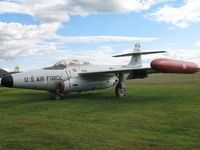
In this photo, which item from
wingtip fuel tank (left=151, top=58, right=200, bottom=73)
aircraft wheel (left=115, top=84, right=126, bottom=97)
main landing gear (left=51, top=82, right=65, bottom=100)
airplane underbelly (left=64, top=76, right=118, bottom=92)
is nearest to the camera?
wingtip fuel tank (left=151, top=58, right=200, bottom=73)

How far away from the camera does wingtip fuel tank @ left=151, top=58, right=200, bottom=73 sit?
10.8m

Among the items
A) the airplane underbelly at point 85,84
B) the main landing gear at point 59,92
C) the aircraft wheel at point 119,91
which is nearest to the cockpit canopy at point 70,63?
the airplane underbelly at point 85,84

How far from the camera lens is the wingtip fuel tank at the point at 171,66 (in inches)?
426

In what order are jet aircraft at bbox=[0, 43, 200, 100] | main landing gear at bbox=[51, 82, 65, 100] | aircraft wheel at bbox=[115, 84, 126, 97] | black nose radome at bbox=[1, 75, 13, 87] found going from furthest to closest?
aircraft wheel at bbox=[115, 84, 126, 97] → main landing gear at bbox=[51, 82, 65, 100] → black nose radome at bbox=[1, 75, 13, 87] → jet aircraft at bbox=[0, 43, 200, 100]

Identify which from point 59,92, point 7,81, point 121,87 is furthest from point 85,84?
point 7,81

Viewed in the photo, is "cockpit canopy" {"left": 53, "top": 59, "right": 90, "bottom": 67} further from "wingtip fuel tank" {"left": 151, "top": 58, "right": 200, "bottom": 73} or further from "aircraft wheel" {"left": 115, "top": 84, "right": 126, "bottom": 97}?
"wingtip fuel tank" {"left": 151, "top": 58, "right": 200, "bottom": 73}

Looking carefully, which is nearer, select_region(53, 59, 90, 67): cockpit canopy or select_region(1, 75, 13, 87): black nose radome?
select_region(1, 75, 13, 87): black nose radome

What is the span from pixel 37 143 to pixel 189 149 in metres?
3.13

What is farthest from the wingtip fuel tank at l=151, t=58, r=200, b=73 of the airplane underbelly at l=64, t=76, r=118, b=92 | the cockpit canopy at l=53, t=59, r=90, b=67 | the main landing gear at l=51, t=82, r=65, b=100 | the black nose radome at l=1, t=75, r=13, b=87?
the black nose radome at l=1, t=75, r=13, b=87

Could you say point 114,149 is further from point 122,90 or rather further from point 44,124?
point 122,90

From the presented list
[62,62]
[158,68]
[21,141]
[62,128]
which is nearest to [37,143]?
[21,141]

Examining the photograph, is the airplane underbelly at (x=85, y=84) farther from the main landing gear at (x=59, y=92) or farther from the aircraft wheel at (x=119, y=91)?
the aircraft wheel at (x=119, y=91)

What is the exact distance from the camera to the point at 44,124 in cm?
700

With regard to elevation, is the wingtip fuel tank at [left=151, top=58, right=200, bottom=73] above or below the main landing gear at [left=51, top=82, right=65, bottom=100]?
above
